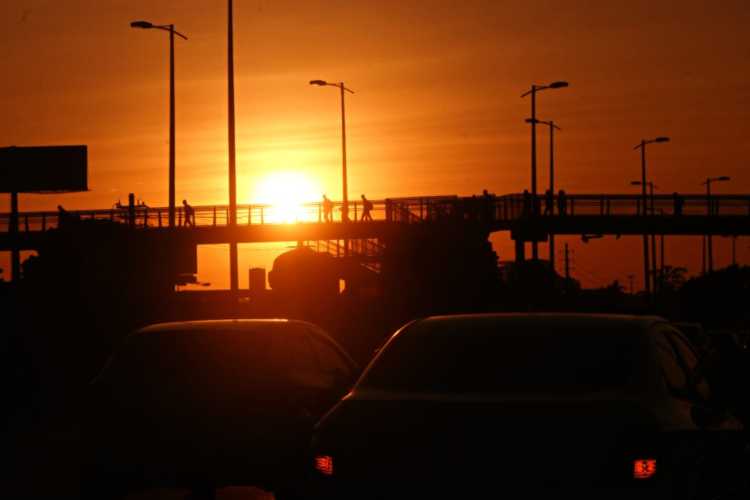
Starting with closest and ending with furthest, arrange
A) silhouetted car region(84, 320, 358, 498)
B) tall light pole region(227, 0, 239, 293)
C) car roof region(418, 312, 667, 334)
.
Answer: car roof region(418, 312, 667, 334) < silhouetted car region(84, 320, 358, 498) < tall light pole region(227, 0, 239, 293)

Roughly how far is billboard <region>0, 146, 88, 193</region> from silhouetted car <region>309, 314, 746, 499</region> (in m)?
85.4

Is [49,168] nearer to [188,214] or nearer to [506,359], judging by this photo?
[188,214]

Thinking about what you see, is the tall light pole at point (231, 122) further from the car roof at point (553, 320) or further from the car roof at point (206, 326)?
the car roof at point (553, 320)

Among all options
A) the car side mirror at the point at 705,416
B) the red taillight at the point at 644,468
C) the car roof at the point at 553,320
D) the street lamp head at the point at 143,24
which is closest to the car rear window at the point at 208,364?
the car roof at the point at 553,320

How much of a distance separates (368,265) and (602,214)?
12082 millimetres

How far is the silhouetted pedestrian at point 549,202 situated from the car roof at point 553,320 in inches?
2405

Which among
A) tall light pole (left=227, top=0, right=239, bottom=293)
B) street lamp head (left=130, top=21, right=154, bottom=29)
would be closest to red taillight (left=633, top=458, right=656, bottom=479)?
tall light pole (left=227, top=0, right=239, bottom=293)

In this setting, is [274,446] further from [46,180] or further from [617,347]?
[46,180]

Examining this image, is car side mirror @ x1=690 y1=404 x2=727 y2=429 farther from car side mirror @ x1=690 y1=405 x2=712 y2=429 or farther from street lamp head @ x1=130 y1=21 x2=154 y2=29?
street lamp head @ x1=130 y1=21 x2=154 y2=29

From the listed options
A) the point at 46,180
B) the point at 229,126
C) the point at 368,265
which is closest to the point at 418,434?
the point at 229,126

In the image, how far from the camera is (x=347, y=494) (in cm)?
711

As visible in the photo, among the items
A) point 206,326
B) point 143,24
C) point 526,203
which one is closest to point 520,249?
point 526,203

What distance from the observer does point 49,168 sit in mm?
91500

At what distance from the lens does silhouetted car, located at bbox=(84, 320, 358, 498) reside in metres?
11.5
